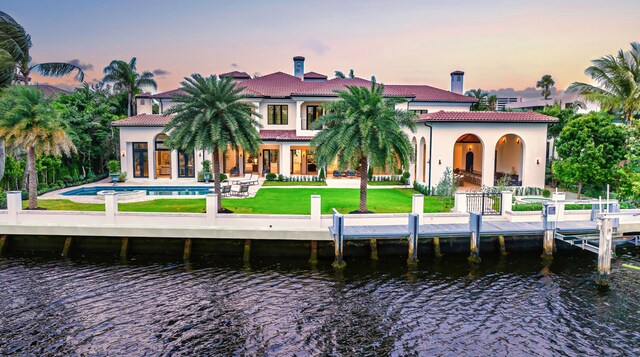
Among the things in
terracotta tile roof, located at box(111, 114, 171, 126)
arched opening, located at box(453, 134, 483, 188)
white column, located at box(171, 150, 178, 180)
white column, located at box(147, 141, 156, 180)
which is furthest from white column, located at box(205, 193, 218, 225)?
arched opening, located at box(453, 134, 483, 188)

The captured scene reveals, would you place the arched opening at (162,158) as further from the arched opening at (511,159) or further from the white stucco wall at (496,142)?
the arched opening at (511,159)

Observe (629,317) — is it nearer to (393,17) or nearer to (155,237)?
(155,237)

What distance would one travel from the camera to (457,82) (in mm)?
47156

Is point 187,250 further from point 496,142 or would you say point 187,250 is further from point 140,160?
point 496,142

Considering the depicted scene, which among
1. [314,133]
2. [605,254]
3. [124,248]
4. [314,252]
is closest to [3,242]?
[124,248]

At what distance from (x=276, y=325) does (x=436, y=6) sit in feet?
76.6

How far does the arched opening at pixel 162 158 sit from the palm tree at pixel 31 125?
13431mm

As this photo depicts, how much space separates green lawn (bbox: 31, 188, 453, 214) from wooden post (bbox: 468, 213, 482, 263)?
522cm

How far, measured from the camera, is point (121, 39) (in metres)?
36.0

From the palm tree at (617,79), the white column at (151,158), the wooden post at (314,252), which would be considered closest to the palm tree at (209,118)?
the wooden post at (314,252)

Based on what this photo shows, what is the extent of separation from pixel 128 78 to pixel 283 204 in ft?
110

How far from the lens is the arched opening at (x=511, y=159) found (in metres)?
30.4

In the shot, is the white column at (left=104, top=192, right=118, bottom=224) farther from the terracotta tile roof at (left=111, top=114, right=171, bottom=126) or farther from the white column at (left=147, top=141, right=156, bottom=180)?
the white column at (left=147, top=141, right=156, bottom=180)

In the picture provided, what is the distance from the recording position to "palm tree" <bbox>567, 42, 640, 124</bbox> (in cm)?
2817
